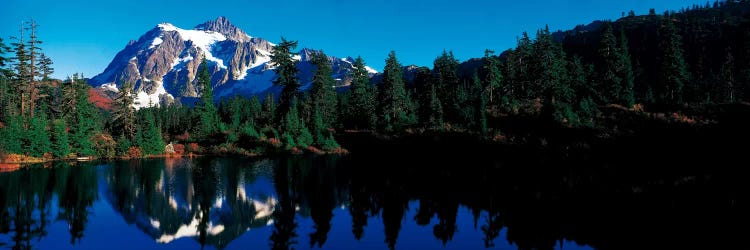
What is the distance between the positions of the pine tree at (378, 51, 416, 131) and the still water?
1361 inches

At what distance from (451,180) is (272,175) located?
52.8ft

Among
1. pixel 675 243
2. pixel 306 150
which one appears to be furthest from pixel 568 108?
pixel 675 243

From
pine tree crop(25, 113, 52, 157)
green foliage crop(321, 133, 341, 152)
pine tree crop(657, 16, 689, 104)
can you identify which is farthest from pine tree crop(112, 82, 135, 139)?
pine tree crop(657, 16, 689, 104)

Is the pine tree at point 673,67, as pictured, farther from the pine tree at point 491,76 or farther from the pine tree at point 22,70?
the pine tree at point 22,70

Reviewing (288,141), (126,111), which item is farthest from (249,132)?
(126,111)

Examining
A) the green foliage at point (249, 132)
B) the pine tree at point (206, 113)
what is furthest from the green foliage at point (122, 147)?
the green foliage at point (249, 132)

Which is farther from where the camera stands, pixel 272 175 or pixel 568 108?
pixel 568 108

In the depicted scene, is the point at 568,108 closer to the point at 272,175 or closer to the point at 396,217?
the point at 272,175

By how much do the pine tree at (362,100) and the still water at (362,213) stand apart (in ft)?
138

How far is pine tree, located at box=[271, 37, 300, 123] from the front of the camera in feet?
243

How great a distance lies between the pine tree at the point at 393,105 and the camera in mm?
68688

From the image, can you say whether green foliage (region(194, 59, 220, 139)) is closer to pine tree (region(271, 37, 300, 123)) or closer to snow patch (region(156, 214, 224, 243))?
pine tree (region(271, 37, 300, 123))

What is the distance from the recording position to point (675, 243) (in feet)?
49.4

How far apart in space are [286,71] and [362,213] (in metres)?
55.9
